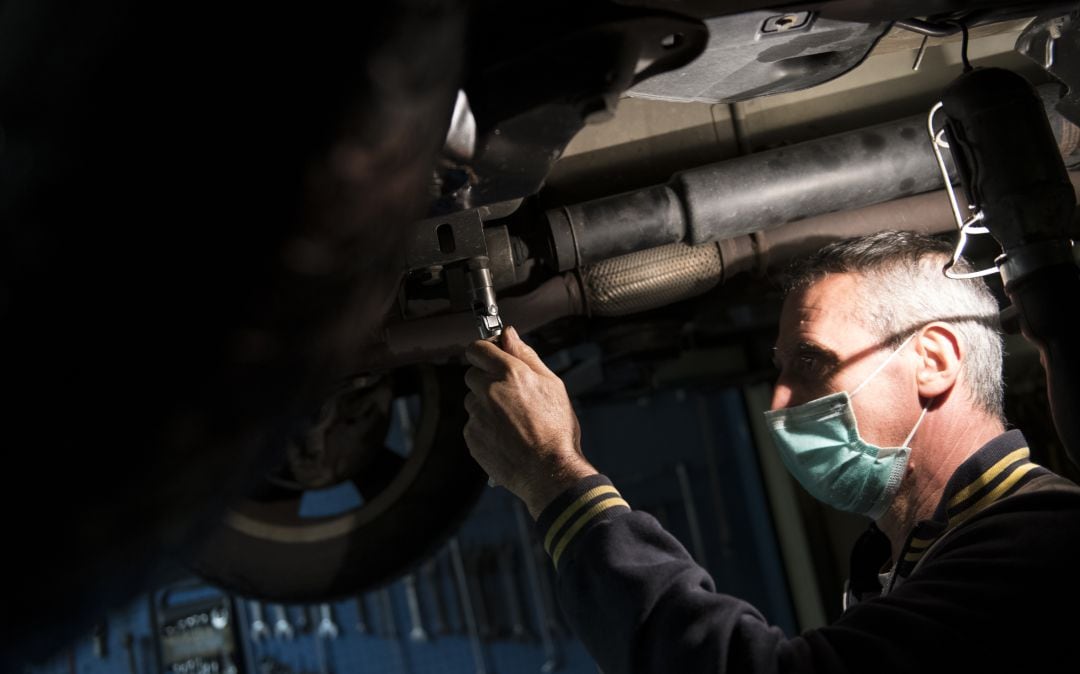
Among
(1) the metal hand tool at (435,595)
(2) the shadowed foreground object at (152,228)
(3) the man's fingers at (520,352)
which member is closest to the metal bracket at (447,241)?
(3) the man's fingers at (520,352)

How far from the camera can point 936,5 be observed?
97cm

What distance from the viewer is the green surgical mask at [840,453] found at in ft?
4.36

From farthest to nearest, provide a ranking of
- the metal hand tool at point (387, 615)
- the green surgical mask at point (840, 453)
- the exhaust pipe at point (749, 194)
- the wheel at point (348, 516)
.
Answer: the metal hand tool at point (387, 615)
the wheel at point (348, 516)
the exhaust pipe at point (749, 194)
the green surgical mask at point (840, 453)

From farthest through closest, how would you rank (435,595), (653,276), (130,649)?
(435,595) < (130,649) < (653,276)

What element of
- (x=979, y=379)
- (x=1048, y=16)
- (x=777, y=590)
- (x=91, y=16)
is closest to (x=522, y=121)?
(x=91, y=16)

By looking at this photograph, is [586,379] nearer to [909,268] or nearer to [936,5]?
[909,268]

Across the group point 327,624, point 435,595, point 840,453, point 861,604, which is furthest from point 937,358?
point 327,624

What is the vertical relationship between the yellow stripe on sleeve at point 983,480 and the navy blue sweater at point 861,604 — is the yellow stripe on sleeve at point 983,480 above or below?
above

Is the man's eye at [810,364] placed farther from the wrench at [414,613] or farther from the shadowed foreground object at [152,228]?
the wrench at [414,613]

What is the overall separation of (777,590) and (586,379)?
2025mm

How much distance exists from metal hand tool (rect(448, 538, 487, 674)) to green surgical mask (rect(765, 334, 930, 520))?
8.98ft

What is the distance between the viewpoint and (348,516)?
182cm

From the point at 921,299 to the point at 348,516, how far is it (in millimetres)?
1133

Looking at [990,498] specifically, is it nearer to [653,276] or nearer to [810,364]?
[810,364]
